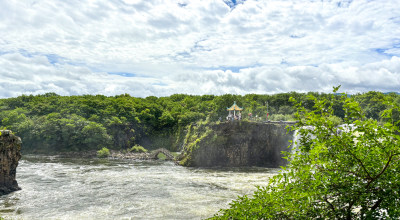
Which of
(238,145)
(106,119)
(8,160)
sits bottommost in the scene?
(8,160)

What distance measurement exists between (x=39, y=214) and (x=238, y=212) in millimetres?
25601

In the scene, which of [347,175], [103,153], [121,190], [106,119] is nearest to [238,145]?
[121,190]

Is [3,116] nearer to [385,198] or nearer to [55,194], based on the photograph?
[55,194]

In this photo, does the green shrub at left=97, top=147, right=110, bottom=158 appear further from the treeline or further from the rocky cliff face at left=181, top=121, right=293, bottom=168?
the rocky cliff face at left=181, top=121, right=293, bottom=168

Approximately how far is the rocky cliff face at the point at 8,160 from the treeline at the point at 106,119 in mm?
31889

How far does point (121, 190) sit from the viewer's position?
36.2 meters

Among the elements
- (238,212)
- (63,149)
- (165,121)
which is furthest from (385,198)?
(165,121)

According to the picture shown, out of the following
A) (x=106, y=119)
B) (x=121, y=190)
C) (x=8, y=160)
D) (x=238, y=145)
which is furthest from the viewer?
(x=106, y=119)

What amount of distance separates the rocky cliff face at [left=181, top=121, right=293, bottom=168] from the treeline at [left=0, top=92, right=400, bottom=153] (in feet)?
32.7

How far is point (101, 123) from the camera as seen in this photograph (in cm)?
7450

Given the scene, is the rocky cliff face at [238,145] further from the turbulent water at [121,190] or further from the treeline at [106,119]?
the treeline at [106,119]

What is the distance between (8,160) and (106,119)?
41821 millimetres

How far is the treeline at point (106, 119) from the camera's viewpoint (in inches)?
2635

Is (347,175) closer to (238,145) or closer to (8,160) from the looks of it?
(8,160)
